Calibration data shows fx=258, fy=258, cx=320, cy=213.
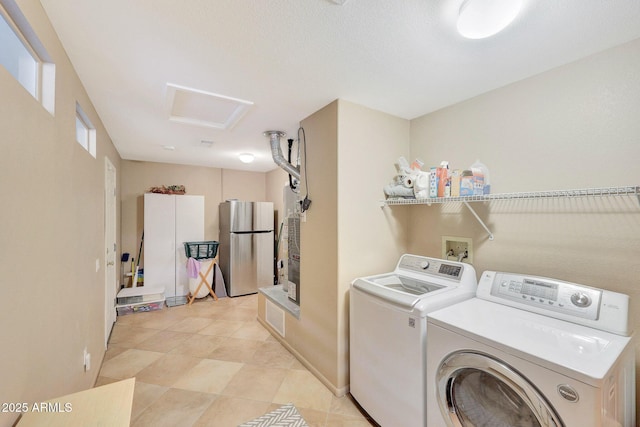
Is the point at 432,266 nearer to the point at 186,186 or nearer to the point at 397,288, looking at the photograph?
the point at 397,288

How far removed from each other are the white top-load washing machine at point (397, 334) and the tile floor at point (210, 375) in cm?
31

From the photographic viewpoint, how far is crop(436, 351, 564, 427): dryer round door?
40.8 inches

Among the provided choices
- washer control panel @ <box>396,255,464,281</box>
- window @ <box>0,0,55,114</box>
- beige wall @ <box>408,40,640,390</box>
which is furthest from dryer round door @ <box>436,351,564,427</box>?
window @ <box>0,0,55,114</box>

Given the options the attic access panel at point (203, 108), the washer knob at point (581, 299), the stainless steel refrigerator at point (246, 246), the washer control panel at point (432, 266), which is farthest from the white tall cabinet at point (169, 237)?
the washer knob at point (581, 299)

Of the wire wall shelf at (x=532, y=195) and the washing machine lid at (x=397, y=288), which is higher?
the wire wall shelf at (x=532, y=195)

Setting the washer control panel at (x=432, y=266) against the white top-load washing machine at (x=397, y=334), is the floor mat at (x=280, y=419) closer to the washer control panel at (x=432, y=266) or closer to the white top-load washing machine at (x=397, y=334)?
the white top-load washing machine at (x=397, y=334)

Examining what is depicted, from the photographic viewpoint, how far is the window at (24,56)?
99 cm

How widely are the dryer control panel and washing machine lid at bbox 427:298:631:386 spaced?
4 centimetres

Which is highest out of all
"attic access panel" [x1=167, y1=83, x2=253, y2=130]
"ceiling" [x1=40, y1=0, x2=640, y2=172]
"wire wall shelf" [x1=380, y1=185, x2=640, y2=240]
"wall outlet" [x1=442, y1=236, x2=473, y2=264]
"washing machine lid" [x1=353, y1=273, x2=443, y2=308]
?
"attic access panel" [x1=167, y1=83, x2=253, y2=130]

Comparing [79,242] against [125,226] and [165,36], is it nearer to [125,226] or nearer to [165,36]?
[165,36]

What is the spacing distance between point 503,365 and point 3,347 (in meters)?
1.84

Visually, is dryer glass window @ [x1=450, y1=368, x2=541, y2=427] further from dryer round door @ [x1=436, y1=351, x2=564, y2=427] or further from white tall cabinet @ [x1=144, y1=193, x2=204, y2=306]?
white tall cabinet @ [x1=144, y1=193, x2=204, y2=306]

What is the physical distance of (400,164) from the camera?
7.61ft

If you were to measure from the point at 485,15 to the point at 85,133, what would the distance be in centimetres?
293
